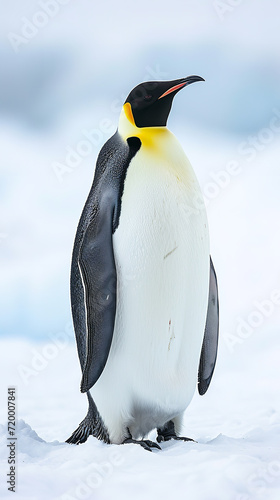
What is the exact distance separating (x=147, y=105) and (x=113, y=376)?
115cm

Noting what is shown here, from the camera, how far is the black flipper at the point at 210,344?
293 cm

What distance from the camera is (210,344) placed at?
9.64ft

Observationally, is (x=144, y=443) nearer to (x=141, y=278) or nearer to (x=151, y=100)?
(x=141, y=278)

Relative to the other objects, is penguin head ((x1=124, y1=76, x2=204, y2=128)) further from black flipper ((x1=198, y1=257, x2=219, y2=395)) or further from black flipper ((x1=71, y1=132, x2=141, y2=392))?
black flipper ((x1=198, y1=257, x2=219, y2=395))

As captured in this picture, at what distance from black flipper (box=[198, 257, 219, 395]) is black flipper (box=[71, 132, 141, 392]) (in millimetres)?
632

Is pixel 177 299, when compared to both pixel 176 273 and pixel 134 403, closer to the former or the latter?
pixel 176 273

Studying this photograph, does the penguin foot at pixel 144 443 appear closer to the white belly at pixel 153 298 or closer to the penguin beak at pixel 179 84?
the white belly at pixel 153 298

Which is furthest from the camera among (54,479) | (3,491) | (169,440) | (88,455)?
(169,440)

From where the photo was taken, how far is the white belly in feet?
8.03

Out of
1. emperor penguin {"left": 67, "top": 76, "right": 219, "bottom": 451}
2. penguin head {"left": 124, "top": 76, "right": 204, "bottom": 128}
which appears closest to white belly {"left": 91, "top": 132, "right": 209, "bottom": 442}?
emperor penguin {"left": 67, "top": 76, "right": 219, "bottom": 451}

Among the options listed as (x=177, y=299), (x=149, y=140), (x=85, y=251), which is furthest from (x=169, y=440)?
(x=149, y=140)

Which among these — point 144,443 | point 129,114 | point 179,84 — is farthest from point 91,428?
point 179,84

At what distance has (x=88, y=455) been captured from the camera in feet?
7.63

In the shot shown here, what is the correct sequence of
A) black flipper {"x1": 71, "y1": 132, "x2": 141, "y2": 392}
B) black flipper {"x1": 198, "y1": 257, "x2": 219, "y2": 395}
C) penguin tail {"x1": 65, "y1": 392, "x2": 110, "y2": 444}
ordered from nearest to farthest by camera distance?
black flipper {"x1": 71, "y1": 132, "x2": 141, "y2": 392} < penguin tail {"x1": 65, "y1": 392, "x2": 110, "y2": 444} < black flipper {"x1": 198, "y1": 257, "x2": 219, "y2": 395}
